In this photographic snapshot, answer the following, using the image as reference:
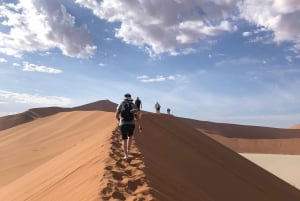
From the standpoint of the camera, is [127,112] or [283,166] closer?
[127,112]

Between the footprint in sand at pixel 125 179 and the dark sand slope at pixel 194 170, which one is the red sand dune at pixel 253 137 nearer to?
the dark sand slope at pixel 194 170

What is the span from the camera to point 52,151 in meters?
20.4

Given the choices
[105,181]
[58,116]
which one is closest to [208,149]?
[105,181]

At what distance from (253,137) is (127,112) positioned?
58494 millimetres

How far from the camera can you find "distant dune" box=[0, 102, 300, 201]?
22.7ft

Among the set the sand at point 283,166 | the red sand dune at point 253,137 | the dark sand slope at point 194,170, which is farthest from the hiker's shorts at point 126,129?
the red sand dune at point 253,137

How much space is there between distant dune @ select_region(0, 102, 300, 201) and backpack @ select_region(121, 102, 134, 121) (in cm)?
80

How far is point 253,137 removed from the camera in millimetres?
65062

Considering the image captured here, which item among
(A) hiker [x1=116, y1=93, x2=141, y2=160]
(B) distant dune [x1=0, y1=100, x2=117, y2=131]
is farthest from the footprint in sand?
(B) distant dune [x1=0, y1=100, x2=117, y2=131]

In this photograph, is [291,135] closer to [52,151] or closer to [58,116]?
[58,116]

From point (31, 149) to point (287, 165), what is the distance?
1872cm

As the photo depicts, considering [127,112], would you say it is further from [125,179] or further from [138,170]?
[125,179]

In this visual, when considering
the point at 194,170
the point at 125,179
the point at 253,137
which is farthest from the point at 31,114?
the point at 125,179

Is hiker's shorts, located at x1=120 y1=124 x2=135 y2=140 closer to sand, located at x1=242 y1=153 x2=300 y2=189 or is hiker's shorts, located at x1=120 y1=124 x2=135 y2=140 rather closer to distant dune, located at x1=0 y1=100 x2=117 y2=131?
sand, located at x1=242 y1=153 x2=300 y2=189
